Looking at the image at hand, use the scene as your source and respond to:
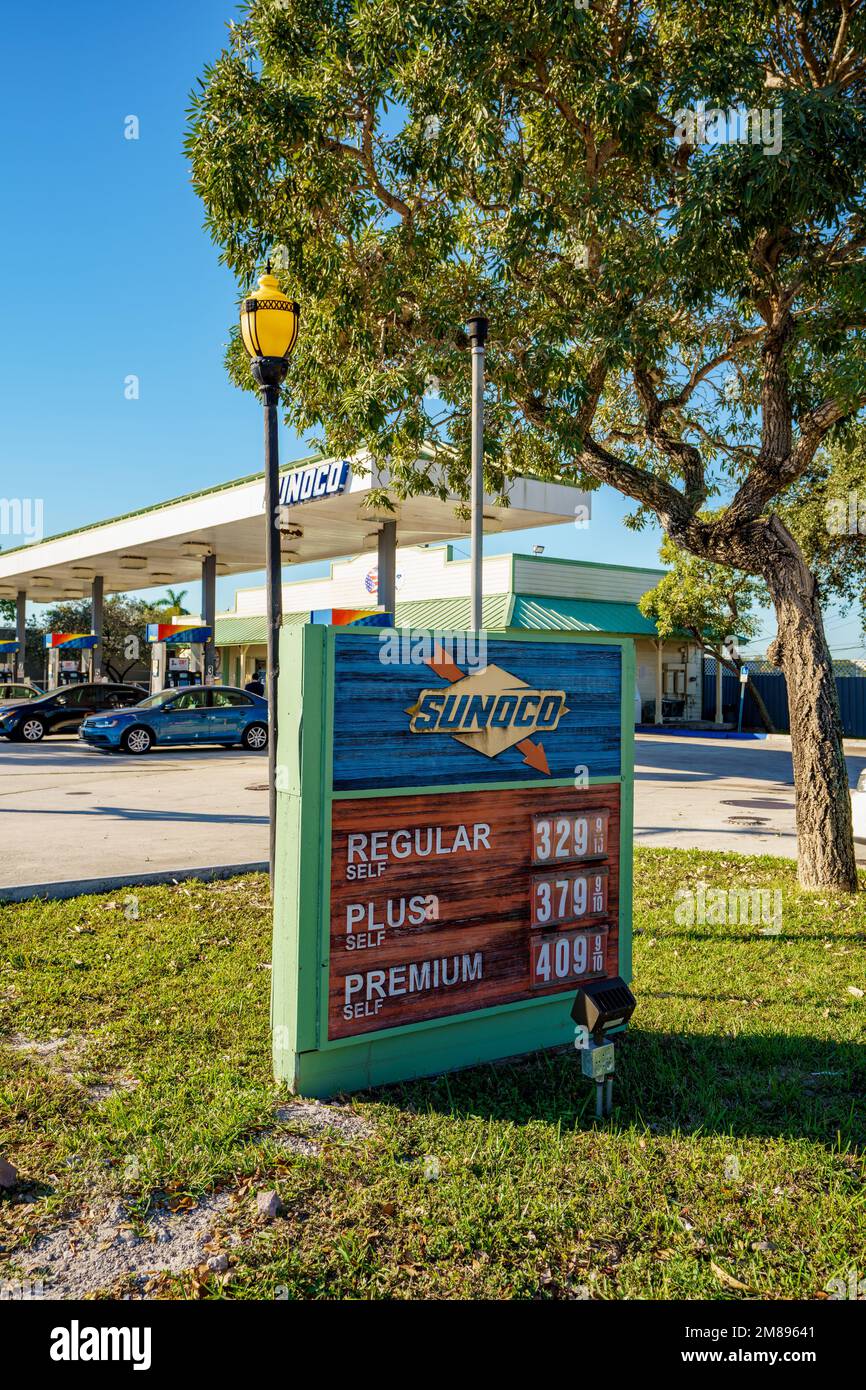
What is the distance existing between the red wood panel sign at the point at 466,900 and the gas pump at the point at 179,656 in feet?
79.7

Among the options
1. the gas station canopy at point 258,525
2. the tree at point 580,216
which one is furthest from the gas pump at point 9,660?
the tree at point 580,216

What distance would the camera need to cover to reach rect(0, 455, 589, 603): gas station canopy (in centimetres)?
2064

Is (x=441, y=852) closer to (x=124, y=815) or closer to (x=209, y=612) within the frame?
(x=124, y=815)

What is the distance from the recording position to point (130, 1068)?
4.36 metres

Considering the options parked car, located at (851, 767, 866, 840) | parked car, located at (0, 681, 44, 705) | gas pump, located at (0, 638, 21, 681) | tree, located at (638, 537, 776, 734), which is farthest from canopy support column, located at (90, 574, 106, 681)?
parked car, located at (851, 767, 866, 840)

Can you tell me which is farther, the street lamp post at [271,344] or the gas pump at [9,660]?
the gas pump at [9,660]

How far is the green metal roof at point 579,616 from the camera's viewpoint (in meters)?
27.5

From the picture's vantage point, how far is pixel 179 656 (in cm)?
2958

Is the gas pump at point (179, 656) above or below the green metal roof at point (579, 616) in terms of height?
below

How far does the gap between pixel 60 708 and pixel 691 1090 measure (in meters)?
22.9

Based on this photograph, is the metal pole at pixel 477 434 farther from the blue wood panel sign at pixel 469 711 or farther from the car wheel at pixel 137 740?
the car wheel at pixel 137 740

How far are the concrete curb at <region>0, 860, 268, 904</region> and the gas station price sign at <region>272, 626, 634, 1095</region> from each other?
4.16 metres
